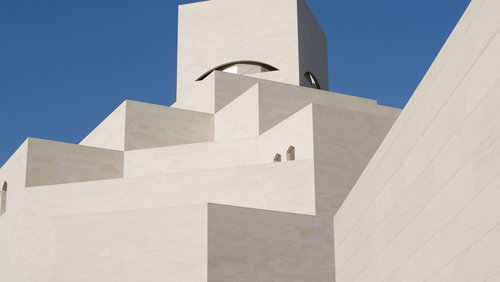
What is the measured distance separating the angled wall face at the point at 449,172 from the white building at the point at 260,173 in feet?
0.09

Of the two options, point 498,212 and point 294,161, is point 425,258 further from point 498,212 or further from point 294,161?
point 294,161

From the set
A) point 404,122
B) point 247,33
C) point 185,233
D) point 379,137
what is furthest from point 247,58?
point 404,122

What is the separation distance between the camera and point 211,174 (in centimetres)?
2298

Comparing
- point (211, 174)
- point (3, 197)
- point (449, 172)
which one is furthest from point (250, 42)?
point (449, 172)

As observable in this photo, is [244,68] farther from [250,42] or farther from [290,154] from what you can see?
[290,154]

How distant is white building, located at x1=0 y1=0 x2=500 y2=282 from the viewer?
839 centimetres

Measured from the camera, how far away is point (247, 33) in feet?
104

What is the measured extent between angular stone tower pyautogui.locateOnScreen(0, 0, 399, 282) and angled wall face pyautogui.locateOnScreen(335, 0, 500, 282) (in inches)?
340

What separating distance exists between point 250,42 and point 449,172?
23678 millimetres

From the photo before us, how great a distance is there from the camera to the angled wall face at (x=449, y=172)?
7414mm

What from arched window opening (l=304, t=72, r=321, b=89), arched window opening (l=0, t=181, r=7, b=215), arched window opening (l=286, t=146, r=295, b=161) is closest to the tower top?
arched window opening (l=304, t=72, r=321, b=89)

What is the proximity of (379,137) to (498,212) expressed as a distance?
1578 cm

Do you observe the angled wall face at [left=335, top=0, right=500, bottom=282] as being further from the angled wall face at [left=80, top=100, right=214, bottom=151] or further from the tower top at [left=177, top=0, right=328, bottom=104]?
the tower top at [left=177, top=0, right=328, bottom=104]

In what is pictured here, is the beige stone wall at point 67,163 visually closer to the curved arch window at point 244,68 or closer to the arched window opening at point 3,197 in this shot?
the arched window opening at point 3,197
